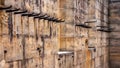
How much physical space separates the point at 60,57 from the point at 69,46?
150 centimetres

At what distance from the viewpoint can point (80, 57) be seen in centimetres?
925

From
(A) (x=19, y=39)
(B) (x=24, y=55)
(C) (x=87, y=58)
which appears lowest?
(C) (x=87, y=58)

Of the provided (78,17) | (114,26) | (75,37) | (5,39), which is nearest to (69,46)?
(75,37)

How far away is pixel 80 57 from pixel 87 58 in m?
1.05

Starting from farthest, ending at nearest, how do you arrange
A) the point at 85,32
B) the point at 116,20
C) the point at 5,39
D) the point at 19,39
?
the point at 116,20, the point at 85,32, the point at 19,39, the point at 5,39

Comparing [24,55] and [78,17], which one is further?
[78,17]

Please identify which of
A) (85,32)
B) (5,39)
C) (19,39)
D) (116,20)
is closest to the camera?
(5,39)

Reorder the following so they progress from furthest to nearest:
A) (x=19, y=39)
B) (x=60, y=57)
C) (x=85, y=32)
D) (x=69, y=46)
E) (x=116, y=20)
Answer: (x=116, y=20) < (x=85, y=32) < (x=69, y=46) < (x=60, y=57) < (x=19, y=39)

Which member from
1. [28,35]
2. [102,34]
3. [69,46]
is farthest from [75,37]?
[102,34]

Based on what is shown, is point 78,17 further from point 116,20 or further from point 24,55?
point 116,20

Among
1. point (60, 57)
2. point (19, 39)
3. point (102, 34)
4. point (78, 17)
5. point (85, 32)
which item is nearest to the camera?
point (19, 39)

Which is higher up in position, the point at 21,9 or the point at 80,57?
the point at 21,9

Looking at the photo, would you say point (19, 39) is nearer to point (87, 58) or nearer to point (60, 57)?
point (60, 57)

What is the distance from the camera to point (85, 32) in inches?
399
